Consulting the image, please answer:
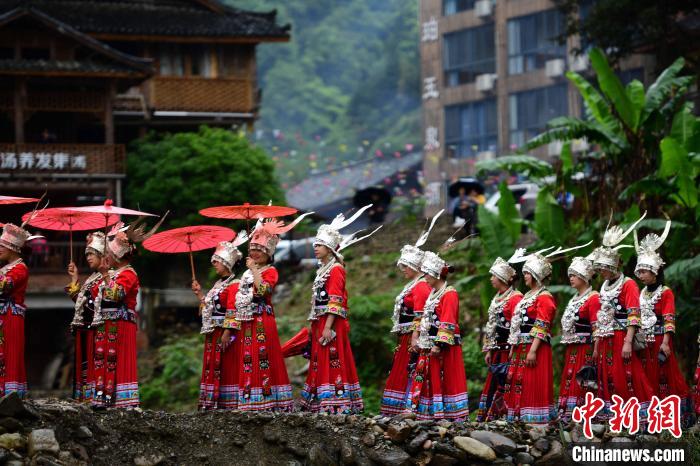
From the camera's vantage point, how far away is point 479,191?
2816 centimetres

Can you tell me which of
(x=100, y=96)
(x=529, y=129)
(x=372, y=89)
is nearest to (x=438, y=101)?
(x=529, y=129)

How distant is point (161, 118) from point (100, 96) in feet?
10.8

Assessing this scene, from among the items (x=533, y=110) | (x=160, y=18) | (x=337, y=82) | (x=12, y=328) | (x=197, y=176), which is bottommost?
(x=12, y=328)

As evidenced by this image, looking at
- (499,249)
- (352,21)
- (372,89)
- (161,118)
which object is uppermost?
(352,21)

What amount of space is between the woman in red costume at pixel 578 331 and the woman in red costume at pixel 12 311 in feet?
18.5

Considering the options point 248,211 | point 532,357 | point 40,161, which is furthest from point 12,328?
point 40,161

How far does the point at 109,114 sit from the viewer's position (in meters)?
30.9

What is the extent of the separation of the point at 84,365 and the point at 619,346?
5.60 m

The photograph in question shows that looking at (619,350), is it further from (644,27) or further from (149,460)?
(644,27)

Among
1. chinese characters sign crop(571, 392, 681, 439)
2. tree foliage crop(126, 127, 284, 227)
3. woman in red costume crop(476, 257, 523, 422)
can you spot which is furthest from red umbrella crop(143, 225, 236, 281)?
tree foliage crop(126, 127, 284, 227)

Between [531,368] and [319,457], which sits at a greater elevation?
[531,368]

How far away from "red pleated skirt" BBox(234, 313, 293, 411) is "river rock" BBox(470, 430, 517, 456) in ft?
7.53

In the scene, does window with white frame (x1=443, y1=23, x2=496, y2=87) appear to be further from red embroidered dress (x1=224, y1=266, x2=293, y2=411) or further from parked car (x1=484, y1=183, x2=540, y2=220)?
red embroidered dress (x1=224, y1=266, x2=293, y2=411)

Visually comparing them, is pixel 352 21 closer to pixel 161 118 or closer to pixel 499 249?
pixel 161 118
